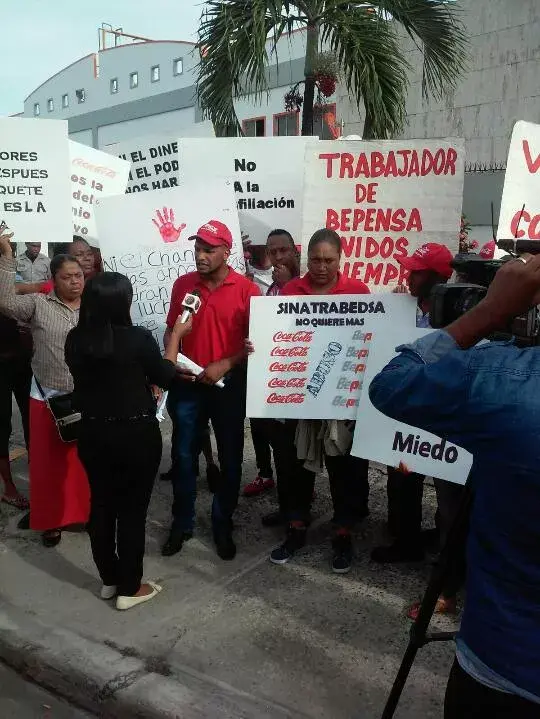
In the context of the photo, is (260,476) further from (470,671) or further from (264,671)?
(470,671)

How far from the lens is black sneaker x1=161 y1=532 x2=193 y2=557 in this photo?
162 inches

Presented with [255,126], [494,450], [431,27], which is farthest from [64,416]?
[255,126]

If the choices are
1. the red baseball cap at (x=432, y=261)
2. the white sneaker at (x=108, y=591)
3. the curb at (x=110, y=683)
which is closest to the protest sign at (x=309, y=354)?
the red baseball cap at (x=432, y=261)

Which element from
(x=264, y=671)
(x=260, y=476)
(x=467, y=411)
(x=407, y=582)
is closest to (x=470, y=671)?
(x=467, y=411)

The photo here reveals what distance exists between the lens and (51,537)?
170 inches

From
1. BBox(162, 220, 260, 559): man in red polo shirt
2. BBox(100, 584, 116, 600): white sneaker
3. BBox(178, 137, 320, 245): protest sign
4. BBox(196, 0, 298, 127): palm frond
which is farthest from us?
BBox(196, 0, 298, 127): palm frond

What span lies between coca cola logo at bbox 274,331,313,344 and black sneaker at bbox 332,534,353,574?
1.15m

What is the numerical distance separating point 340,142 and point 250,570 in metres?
2.59

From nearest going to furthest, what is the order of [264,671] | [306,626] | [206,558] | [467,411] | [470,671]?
[467,411], [470,671], [264,671], [306,626], [206,558]

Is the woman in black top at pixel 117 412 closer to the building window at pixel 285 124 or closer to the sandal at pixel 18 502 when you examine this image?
the sandal at pixel 18 502

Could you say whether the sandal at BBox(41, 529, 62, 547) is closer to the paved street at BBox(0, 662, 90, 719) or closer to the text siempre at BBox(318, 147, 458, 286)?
the paved street at BBox(0, 662, 90, 719)

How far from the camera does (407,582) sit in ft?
12.2

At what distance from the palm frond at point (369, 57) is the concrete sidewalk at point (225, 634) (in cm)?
539

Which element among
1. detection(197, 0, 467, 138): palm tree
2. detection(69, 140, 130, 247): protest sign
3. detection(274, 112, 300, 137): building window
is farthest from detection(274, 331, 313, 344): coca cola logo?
detection(274, 112, 300, 137): building window
